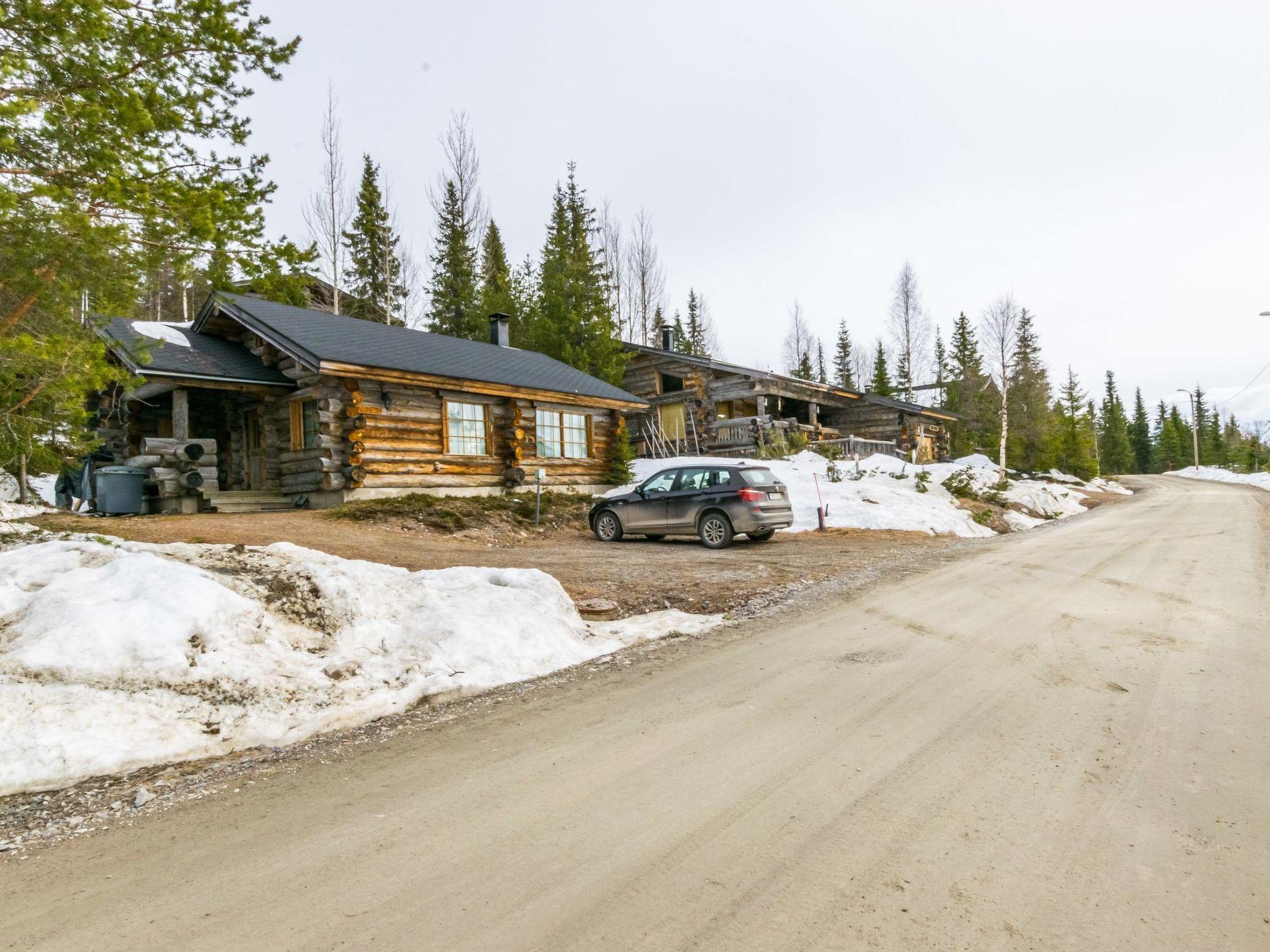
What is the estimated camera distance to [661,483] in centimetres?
1432

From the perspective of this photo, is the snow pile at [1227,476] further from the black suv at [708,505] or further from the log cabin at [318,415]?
the log cabin at [318,415]

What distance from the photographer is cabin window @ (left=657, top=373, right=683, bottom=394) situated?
3153 cm

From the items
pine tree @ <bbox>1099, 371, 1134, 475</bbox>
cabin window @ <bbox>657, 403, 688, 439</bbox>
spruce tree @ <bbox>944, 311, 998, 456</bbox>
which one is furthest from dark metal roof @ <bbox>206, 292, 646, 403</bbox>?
pine tree @ <bbox>1099, 371, 1134, 475</bbox>

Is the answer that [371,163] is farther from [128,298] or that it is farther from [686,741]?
[686,741]

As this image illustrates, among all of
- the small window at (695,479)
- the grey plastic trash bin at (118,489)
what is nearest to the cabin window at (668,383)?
the small window at (695,479)

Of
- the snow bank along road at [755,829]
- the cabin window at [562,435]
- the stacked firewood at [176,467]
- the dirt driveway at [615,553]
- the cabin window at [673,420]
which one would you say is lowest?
the snow bank along road at [755,829]

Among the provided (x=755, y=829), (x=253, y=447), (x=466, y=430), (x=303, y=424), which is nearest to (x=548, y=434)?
(x=466, y=430)

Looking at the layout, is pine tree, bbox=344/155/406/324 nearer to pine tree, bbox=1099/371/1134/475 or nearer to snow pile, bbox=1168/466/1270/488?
snow pile, bbox=1168/466/1270/488

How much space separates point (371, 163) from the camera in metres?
36.3

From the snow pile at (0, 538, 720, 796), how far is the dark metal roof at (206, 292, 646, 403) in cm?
990

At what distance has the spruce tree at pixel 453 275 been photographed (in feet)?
122

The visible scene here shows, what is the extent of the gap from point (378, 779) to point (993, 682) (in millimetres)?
3902

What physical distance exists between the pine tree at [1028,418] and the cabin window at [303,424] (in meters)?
33.5

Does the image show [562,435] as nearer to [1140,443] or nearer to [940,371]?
[940,371]
